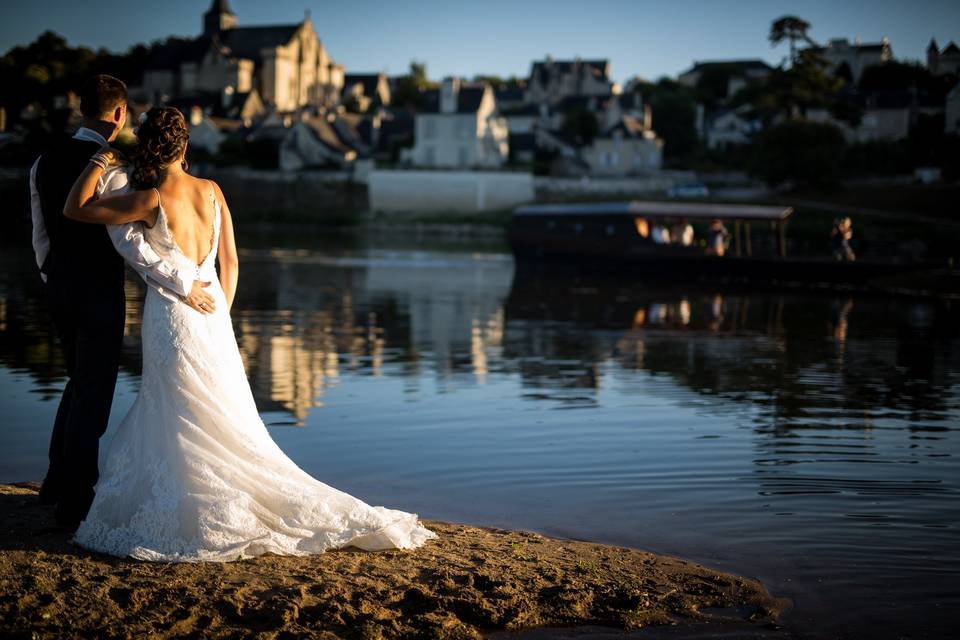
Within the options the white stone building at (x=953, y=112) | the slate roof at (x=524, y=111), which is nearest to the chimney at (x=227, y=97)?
the slate roof at (x=524, y=111)

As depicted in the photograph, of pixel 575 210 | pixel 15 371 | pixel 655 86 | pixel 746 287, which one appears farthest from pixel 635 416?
pixel 655 86

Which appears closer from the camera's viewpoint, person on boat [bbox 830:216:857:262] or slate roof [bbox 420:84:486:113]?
person on boat [bbox 830:216:857:262]

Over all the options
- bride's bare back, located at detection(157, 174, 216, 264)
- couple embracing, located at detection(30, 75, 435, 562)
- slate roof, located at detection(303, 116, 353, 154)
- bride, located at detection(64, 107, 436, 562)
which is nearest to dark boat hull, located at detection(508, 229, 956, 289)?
couple embracing, located at detection(30, 75, 435, 562)

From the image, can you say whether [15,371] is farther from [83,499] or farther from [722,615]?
[722,615]

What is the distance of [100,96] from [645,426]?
22.4 feet

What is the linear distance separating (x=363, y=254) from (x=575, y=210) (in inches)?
355

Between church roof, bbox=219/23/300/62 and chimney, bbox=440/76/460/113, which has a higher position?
church roof, bbox=219/23/300/62

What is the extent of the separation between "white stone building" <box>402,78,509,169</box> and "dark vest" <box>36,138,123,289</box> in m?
83.8

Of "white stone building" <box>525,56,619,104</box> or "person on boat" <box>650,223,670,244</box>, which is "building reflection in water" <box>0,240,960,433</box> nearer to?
"person on boat" <box>650,223,670,244</box>

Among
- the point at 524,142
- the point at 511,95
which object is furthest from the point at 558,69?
the point at 524,142

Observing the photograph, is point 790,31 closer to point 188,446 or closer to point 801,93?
point 801,93

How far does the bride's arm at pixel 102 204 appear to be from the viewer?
6223 millimetres

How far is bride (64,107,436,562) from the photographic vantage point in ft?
19.6

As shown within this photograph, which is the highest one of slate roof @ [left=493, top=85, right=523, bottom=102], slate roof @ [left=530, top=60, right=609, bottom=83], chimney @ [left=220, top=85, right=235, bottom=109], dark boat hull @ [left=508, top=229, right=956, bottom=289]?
slate roof @ [left=530, top=60, right=609, bottom=83]
